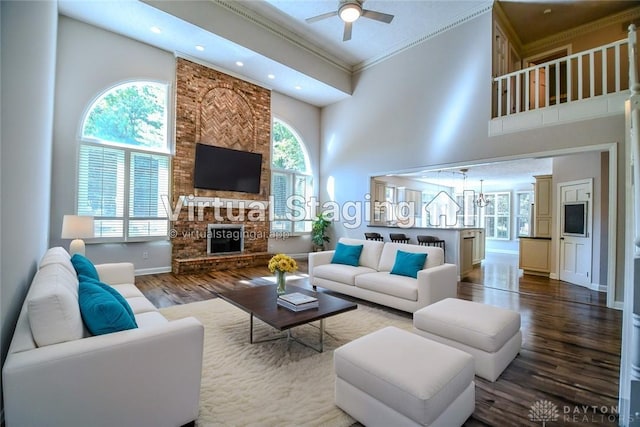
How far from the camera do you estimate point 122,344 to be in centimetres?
142

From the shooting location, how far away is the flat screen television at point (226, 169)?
626 cm

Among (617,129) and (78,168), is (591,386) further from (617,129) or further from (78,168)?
(78,168)

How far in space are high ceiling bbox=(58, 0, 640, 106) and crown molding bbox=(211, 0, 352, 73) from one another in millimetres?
16

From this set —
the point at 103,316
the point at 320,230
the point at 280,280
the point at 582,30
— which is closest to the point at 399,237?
the point at 320,230

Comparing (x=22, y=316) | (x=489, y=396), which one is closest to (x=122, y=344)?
(x=22, y=316)

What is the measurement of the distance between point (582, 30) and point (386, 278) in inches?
269

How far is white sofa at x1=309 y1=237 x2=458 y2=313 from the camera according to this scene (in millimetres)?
3344

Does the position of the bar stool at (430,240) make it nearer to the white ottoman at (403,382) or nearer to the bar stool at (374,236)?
the bar stool at (374,236)

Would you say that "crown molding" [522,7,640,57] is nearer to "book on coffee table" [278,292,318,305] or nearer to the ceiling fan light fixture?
the ceiling fan light fixture

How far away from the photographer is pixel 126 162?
5.43m

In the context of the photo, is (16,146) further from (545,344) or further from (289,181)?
(289,181)

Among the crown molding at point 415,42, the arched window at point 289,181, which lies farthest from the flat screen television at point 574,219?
the arched window at point 289,181

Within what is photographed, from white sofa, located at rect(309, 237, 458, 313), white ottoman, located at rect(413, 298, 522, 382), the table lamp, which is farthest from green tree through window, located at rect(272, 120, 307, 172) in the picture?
white ottoman, located at rect(413, 298, 522, 382)

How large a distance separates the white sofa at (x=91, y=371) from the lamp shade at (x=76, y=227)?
8.93 feet
